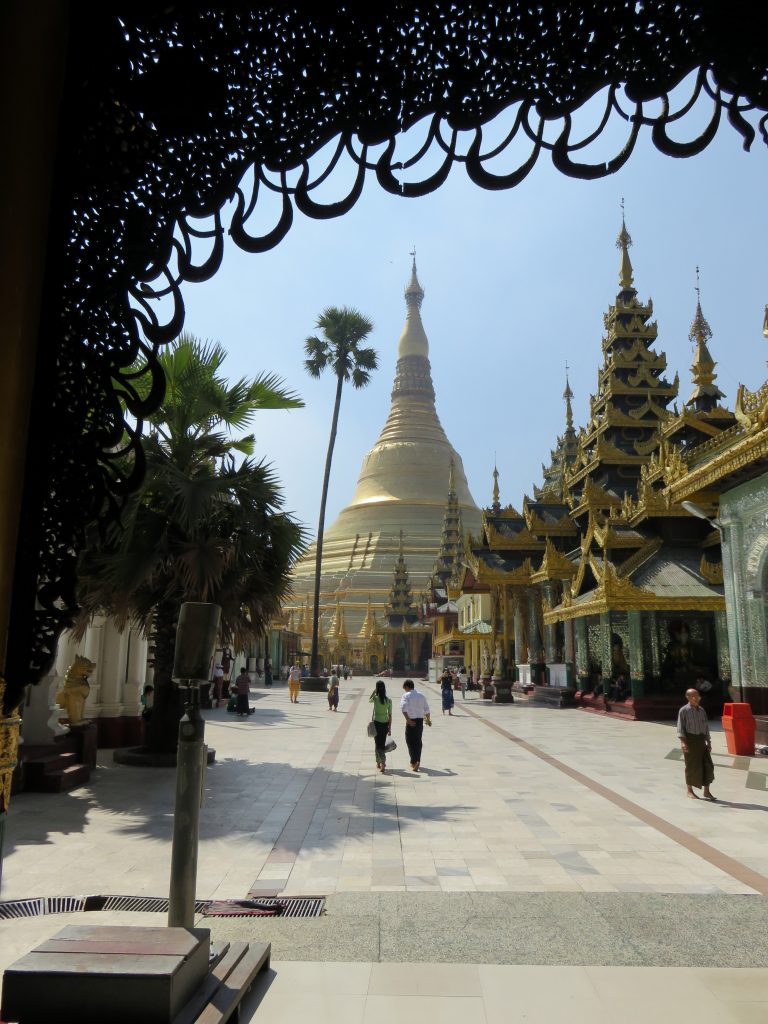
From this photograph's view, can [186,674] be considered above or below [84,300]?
below

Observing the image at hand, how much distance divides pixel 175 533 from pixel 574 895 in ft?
26.1

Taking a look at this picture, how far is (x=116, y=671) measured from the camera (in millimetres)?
14812

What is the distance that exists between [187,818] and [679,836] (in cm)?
505

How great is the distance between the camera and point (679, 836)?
7660 millimetres

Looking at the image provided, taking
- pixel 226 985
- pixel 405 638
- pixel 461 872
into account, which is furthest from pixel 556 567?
pixel 405 638

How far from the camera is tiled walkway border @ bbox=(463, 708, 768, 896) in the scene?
624cm

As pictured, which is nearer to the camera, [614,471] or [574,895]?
[574,895]

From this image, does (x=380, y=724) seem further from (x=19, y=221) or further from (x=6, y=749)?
(x=19, y=221)

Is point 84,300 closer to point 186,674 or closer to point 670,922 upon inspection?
point 186,674

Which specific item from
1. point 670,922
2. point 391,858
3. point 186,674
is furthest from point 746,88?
point 391,858

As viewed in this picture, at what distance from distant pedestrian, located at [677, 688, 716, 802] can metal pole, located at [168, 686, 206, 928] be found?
21.6 ft

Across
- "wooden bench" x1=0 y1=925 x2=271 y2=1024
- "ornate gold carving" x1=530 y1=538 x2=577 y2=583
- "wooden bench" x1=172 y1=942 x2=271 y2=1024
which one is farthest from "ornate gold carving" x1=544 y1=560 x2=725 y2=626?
"wooden bench" x1=0 y1=925 x2=271 y2=1024

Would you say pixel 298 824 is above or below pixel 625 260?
below

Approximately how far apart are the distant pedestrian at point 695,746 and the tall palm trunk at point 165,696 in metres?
7.42
